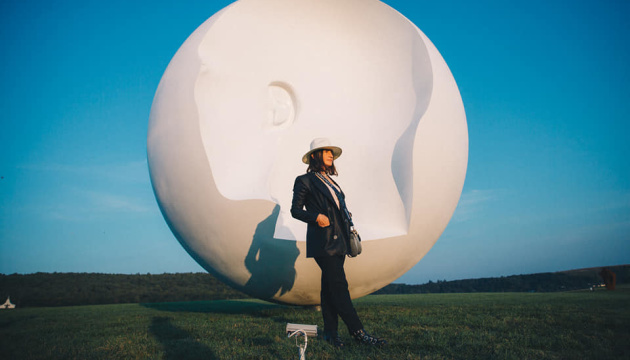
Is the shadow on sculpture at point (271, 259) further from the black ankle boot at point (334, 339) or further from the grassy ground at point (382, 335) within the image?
the black ankle boot at point (334, 339)

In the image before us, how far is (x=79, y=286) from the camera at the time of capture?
1053cm

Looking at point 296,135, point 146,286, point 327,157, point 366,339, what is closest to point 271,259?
point 327,157

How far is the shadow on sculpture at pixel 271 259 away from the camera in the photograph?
4.54m

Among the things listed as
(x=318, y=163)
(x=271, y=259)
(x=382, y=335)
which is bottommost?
(x=382, y=335)

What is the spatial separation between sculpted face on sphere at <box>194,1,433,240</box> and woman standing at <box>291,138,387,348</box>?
77.5 inches

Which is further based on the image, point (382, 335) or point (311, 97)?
point (311, 97)

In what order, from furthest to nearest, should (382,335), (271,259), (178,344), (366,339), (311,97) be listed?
(311,97), (271,259), (382,335), (178,344), (366,339)

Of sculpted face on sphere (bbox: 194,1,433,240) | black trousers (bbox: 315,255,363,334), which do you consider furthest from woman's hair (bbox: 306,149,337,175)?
sculpted face on sphere (bbox: 194,1,433,240)

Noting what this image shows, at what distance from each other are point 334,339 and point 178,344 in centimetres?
134

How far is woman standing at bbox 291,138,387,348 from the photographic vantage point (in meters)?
3.05

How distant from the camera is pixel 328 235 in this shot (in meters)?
3.16

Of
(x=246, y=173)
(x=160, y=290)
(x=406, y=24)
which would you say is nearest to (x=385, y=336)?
(x=246, y=173)

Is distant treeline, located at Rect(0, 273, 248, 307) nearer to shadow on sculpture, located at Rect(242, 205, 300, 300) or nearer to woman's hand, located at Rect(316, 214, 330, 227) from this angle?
shadow on sculpture, located at Rect(242, 205, 300, 300)

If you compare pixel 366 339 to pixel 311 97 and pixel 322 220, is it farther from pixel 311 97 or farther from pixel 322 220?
pixel 311 97
